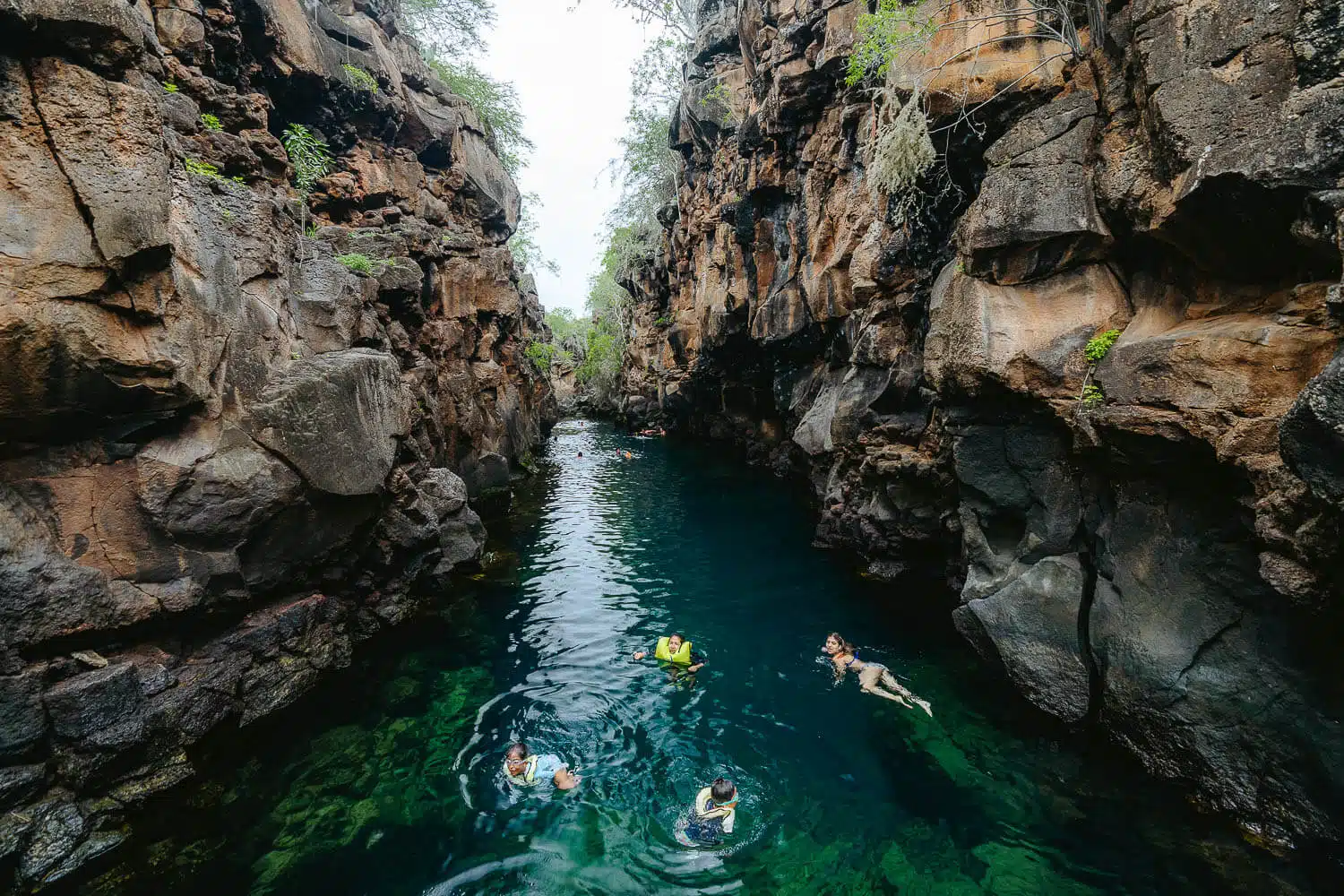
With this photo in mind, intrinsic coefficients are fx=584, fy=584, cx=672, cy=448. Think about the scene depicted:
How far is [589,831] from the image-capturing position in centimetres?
674

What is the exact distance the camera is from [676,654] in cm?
1020

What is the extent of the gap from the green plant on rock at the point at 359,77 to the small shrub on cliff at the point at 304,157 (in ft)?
11.1

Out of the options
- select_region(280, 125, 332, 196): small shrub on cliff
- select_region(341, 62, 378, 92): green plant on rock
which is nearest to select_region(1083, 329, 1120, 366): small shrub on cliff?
select_region(280, 125, 332, 196): small shrub on cliff

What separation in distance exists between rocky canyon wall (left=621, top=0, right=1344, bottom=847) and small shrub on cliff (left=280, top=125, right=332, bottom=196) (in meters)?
13.2

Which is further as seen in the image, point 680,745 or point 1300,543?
point 680,745

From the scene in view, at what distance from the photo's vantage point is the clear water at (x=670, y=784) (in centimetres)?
602

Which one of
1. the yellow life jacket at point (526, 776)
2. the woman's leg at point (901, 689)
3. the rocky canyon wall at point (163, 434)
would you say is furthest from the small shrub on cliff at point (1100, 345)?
the rocky canyon wall at point (163, 434)

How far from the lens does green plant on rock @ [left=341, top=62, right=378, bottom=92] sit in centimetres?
1667

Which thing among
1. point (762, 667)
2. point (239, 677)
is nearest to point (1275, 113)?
point (762, 667)

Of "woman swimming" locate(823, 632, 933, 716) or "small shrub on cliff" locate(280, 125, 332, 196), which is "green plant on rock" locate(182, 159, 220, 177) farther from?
"woman swimming" locate(823, 632, 933, 716)

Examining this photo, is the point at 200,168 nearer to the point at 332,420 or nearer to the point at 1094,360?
the point at 332,420

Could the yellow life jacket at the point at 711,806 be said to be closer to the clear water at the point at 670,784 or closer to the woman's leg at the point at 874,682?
the clear water at the point at 670,784

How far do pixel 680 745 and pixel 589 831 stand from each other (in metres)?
1.81

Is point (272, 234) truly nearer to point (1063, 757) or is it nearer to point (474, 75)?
point (1063, 757)
